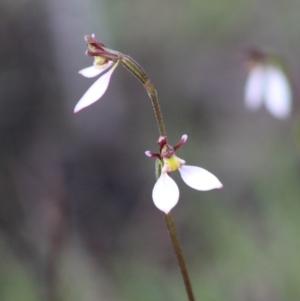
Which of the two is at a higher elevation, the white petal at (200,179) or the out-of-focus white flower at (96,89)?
the out-of-focus white flower at (96,89)

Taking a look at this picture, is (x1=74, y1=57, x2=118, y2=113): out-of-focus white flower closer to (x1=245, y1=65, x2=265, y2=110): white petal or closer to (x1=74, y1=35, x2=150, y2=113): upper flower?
(x1=74, y1=35, x2=150, y2=113): upper flower

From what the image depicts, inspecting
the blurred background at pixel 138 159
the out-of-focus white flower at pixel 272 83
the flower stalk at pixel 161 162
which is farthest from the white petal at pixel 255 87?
the flower stalk at pixel 161 162

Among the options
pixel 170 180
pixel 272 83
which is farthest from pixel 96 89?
pixel 272 83

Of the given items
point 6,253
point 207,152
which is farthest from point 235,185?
point 6,253

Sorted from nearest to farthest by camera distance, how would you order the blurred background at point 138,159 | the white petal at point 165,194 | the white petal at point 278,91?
the white petal at point 165,194, the white petal at point 278,91, the blurred background at point 138,159

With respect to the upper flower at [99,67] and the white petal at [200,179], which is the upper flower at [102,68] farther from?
the white petal at [200,179]

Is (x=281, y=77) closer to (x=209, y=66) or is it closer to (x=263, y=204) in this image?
(x=263, y=204)
